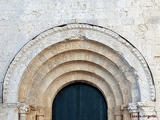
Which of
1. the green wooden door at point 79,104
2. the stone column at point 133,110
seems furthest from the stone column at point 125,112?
the green wooden door at point 79,104

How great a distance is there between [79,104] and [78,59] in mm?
1094

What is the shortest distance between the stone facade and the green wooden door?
1.23 feet

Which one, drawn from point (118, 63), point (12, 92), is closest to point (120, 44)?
point (118, 63)

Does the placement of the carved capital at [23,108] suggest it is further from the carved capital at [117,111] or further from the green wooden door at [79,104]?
the carved capital at [117,111]

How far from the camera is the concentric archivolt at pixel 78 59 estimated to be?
8047mm

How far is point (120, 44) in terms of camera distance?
817 centimetres

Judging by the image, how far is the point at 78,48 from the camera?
8.41 metres

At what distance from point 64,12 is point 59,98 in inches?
77.5

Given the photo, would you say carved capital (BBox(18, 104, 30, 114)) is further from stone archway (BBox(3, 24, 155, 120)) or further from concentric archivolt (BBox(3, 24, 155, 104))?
concentric archivolt (BBox(3, 24, 155, 104))

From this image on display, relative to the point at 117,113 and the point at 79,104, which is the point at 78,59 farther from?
the point at 117,113

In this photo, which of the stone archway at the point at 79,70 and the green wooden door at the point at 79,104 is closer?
the stone archway at the point at 79,70

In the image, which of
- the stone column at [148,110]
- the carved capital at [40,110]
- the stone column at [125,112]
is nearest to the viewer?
the stone column at [148,110]

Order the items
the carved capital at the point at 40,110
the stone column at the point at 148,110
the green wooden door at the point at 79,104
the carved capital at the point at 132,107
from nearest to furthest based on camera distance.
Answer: the stone column at the point at 148,110, the carved capital at the point at 132,107, the carved capital at the point at 40,110, the green wooden door at the point at 79,104

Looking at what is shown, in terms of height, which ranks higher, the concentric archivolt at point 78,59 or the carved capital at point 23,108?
the concentric archivolt at point 78,59
